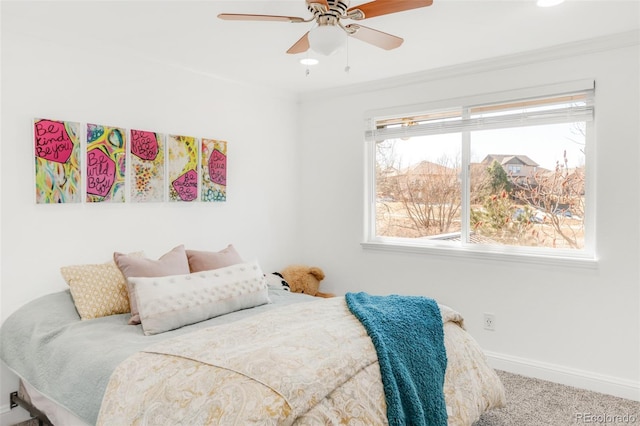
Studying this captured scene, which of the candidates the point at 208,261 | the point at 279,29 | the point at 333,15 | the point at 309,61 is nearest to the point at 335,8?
the point at 333,15

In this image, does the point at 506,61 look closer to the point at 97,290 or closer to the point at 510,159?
the point at 510,159

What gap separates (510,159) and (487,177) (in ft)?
0.71

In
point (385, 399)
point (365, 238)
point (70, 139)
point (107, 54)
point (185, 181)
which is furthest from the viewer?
point (365, 238)

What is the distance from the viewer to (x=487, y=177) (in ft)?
11.6

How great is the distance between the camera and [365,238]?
4.14m

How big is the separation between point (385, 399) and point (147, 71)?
276 centimetres

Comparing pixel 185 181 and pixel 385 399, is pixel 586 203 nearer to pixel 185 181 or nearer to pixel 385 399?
pixel 385 399

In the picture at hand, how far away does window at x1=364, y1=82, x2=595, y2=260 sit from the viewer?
10.4 ft

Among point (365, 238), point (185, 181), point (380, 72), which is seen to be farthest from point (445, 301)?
point (185, 181)

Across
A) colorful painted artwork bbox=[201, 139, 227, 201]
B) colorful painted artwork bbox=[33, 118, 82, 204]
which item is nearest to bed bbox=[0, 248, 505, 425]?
colorful painted artwork bbox=[33, 118, 82, 204]

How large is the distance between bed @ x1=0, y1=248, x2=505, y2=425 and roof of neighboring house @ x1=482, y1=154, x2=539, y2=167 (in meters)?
1.53

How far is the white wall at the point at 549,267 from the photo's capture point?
2895 mm

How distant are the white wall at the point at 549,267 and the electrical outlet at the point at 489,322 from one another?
0.10 feet

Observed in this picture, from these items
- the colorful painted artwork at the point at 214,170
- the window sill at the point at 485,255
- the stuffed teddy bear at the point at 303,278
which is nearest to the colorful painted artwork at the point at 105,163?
the colorful painted artwork at the point at 214,170
